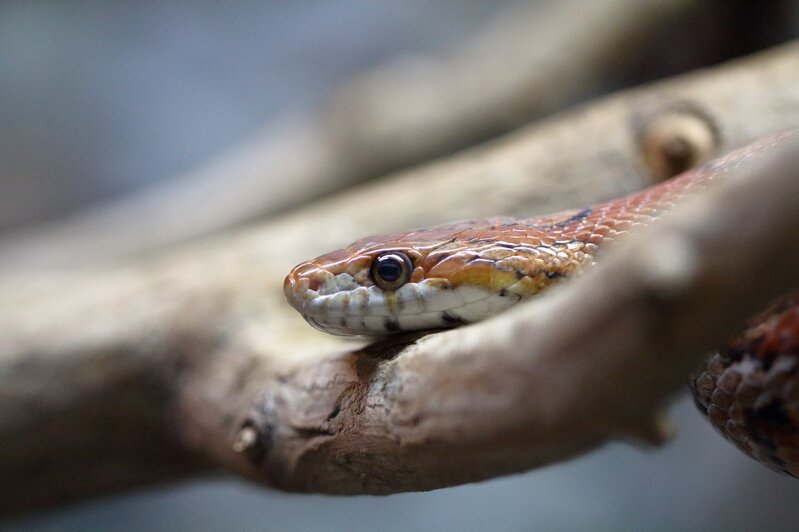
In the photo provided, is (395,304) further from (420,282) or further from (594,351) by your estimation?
(594,351)

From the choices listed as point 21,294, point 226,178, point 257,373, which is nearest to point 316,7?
point 226,178

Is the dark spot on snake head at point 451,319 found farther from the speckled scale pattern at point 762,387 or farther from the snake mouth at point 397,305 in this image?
the speckled scale pattern at point 762,387

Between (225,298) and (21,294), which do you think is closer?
(225,298)

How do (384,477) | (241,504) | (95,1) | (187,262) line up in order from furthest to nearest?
(95,1), (241,504), (187,262), (384,477)

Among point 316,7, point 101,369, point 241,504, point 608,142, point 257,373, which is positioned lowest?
point 241,504

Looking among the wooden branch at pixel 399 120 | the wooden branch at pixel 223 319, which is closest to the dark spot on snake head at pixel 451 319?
the wooden branch at pixel 223 319

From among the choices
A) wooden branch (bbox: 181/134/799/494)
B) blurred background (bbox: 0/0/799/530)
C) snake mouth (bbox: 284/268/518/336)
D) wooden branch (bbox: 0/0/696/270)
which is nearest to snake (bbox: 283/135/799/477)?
snake mouth (bbox: 284/268/518/336)

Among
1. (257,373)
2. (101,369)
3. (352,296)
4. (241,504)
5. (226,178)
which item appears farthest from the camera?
(226,178)

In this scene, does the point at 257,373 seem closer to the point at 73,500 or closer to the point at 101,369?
the point at 101,369
